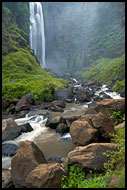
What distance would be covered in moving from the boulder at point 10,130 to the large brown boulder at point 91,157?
190 inches

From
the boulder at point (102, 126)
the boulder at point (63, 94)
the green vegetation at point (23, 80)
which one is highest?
the green vegetation at point (23, 80)

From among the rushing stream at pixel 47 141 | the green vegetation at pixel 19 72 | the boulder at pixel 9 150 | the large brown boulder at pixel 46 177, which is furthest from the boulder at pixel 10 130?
the green vegetation at pixel 19 72

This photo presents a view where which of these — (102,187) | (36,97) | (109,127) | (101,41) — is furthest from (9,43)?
(101,41)

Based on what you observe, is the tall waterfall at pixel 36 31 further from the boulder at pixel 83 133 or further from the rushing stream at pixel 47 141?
the boulder at pixel 83 133

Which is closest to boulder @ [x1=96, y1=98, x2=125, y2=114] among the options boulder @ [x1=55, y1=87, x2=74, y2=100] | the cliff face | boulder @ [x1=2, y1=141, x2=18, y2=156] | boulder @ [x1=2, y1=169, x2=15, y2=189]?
boulder @ [x1=2, y1=141, x2=18, y2=156]

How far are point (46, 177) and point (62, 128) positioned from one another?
5.09 metres

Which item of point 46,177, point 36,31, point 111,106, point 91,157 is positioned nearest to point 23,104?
point 111,106

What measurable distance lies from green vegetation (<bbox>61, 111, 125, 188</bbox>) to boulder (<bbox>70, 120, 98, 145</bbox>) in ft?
6.41

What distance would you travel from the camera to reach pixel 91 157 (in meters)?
4.86

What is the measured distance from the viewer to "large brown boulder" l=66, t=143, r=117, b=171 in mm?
4758

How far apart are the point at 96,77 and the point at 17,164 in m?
40.5

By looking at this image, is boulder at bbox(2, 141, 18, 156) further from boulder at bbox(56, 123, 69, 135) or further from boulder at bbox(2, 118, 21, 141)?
boulder at bbox(56, 123, 69, 135)

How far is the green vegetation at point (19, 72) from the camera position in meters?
18.6

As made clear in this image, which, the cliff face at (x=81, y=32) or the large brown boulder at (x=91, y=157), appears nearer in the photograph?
the large brown boulder at (x=91, y=157)
